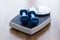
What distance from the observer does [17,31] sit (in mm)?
925

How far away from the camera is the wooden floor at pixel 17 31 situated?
0.88 meters

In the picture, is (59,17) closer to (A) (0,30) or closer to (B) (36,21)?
(B) (36,21)

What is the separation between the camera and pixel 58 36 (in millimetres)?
896

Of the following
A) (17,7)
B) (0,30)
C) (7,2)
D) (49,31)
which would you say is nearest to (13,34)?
(0,30)

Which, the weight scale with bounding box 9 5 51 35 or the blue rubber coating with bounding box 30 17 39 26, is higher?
the blue rubber coating with bounding box 30 17 39 26

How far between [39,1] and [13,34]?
0.54 meters

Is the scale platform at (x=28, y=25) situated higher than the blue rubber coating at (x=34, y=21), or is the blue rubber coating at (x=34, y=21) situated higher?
the blue rubber coating at (x=34, y=21)

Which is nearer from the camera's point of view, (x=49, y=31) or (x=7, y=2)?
(x=49, y=31)

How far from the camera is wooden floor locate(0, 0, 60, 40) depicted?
88 centimetres

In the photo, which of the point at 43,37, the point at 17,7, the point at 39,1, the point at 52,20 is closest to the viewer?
the point at 43,37

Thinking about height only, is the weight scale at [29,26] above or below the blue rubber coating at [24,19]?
below

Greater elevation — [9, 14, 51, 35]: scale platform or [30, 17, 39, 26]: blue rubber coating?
[30, 17, 39, 26]: blue rubber coating

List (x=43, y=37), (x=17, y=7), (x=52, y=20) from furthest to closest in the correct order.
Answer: (x=17, y=7), (x=52, y=20), (x=43, y=37)

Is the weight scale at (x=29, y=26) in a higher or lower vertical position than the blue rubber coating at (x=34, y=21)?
lower
